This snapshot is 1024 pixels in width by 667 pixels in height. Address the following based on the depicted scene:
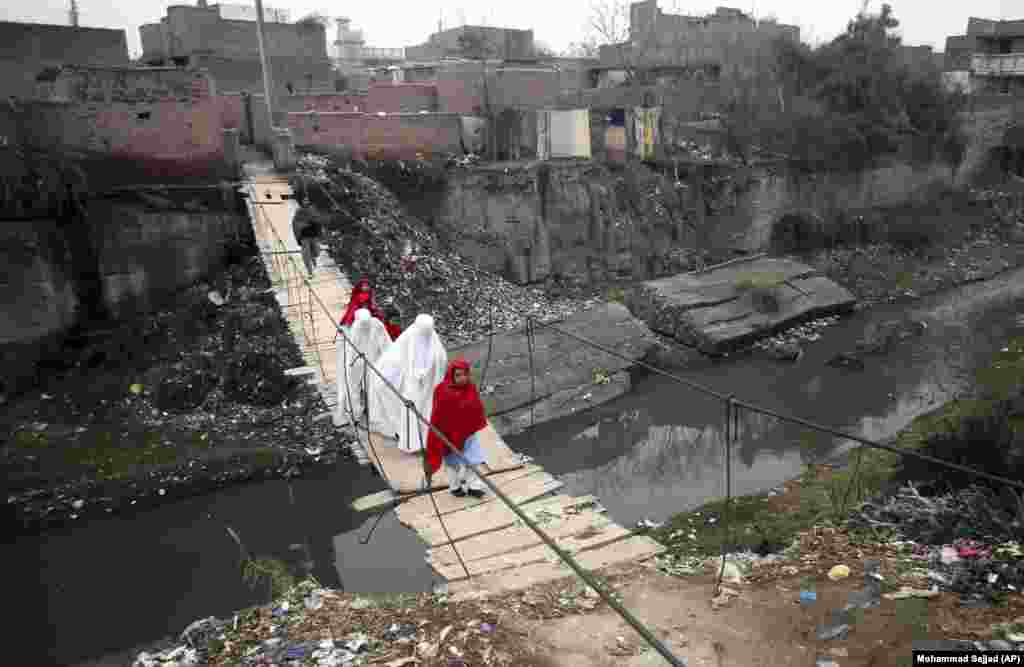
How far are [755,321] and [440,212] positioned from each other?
651cm

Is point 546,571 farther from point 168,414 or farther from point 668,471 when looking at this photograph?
point 168,414

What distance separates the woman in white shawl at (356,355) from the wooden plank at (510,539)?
7.42 ft

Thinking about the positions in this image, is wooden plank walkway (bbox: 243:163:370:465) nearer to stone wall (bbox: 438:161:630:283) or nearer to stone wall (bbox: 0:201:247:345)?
stone wall (bbox: 0:201:247:345)

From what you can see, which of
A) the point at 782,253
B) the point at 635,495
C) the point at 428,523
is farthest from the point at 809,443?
the point at 782,253

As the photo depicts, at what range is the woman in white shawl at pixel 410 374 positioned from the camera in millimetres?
6098

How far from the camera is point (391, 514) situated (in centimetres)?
847

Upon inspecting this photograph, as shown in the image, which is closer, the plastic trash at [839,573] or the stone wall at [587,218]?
the plastic trash at [839,573]

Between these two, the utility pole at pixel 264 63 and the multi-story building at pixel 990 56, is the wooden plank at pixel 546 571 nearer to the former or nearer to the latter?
the utility pole at pixel 264 63

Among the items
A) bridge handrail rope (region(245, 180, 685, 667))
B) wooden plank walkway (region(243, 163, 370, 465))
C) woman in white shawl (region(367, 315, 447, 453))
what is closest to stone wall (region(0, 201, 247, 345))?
wooden plank walkway (region(243, 163, 370, 465))

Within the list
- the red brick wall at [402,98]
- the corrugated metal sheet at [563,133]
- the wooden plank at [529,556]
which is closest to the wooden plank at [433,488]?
the wooden plank at [529,556]

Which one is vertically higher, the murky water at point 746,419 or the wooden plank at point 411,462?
the wooden plank at point 411,462

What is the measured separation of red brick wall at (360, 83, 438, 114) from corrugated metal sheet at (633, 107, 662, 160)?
4788mm

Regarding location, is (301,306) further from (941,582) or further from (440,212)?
(941,582)

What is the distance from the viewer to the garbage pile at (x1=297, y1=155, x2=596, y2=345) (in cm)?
1161
